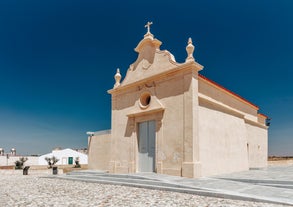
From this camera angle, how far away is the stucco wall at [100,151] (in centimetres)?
1778

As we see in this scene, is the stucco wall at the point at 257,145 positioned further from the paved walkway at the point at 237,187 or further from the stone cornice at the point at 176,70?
the paved walkway at the point at 237,187

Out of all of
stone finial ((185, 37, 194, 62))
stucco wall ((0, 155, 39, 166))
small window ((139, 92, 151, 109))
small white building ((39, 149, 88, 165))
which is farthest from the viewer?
small white building ((39, 149, 88, 165))

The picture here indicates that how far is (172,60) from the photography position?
13.3 m

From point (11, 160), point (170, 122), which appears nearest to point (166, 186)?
point (170, 122)

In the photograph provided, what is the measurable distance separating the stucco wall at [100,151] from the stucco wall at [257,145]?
32.1 feet

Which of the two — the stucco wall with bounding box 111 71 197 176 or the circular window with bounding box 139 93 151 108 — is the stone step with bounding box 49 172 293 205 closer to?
the stucco wall with bounding box 111 71 197 176

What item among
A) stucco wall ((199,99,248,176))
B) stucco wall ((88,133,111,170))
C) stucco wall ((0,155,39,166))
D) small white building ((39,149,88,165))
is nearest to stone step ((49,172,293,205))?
stucco wall ((199,99,248,176))

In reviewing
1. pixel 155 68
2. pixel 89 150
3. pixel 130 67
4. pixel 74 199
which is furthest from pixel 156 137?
pixel 89 150

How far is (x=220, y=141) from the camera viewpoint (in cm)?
1375

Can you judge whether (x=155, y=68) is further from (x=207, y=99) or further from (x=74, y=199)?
(x=74, y=199)

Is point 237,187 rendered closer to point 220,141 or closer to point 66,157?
point 220,141

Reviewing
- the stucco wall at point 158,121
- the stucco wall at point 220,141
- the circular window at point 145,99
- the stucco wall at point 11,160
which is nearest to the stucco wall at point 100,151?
the stucco wall at point 158,121

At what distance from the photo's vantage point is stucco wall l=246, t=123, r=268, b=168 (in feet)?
60.5

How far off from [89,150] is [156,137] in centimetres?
779
